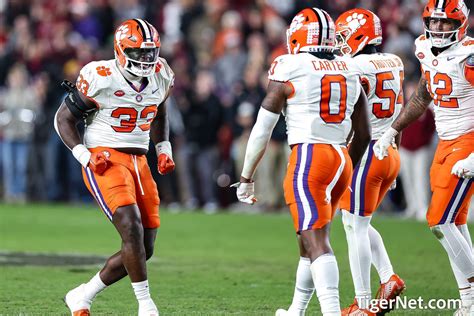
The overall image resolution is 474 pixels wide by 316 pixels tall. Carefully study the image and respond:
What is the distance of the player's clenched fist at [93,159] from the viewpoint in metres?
6.66

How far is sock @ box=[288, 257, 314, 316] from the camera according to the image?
6.41m

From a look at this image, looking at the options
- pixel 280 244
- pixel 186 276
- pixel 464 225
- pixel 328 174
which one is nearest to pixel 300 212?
pixel 328 174

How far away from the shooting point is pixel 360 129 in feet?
21.8

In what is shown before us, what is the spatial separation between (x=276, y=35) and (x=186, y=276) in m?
7.68

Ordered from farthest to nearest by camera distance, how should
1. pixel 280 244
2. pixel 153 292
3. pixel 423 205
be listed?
pixel 423 205
pixel 280 244
pixel 153 292

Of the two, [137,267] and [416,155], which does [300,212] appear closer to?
[137,267]

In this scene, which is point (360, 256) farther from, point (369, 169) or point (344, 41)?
point (344, 41)

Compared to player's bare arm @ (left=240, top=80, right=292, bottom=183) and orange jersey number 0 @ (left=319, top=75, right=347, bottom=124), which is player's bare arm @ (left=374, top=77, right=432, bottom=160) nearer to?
orange jersey number 0 @ (left=319, top=75, right=347, bottom=124)

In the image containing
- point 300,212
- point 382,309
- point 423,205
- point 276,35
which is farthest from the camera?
point 276,35

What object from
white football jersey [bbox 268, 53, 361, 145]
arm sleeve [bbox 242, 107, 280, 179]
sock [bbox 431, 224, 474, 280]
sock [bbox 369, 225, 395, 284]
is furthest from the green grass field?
white football jersey [bbox 268, 53, 361, 145]

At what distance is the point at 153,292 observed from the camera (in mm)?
8141

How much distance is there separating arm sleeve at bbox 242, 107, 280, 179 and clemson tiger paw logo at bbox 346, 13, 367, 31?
1.43 m

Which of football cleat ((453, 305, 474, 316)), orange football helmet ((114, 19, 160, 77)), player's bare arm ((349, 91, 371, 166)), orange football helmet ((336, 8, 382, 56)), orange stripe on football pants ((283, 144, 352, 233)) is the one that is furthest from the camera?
orange football helmet ((336, 8, 382, 56))

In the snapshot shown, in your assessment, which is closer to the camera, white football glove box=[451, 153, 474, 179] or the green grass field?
white football glove box=[451, 153, 474, 179]
